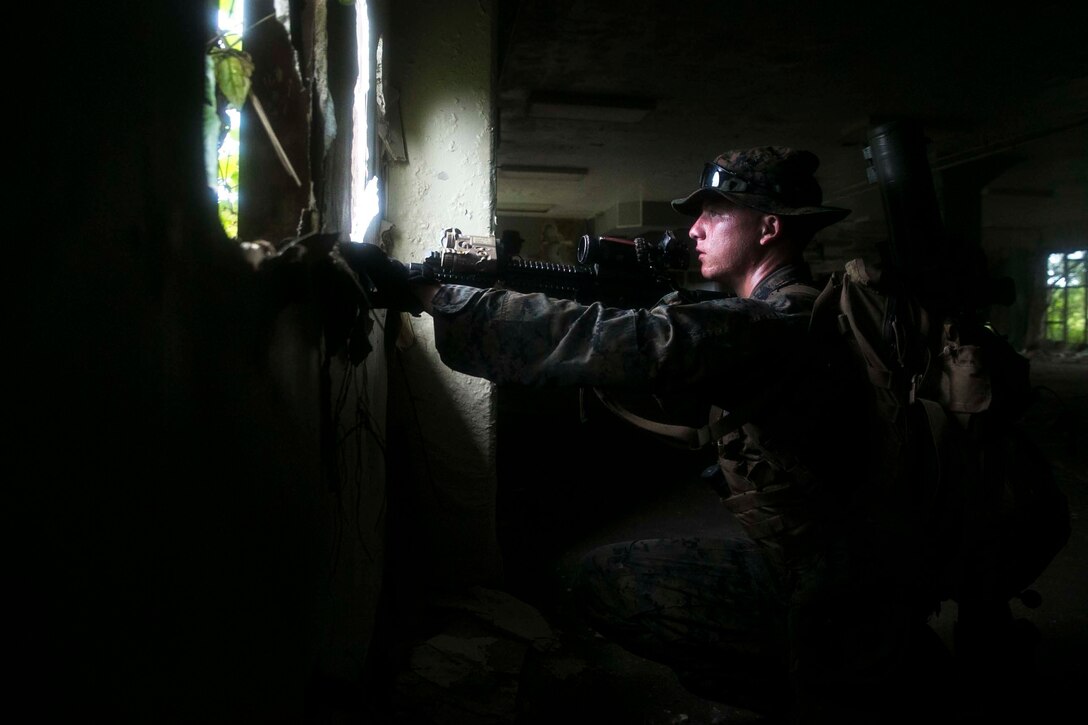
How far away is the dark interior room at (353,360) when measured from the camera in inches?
21.3

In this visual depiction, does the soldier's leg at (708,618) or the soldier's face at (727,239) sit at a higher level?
the soldier's face at (727,239)

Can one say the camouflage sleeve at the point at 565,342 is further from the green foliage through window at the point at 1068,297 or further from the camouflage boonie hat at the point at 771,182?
the green foliage through window at the point at 1068,297

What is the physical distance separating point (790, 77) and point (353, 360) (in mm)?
4866

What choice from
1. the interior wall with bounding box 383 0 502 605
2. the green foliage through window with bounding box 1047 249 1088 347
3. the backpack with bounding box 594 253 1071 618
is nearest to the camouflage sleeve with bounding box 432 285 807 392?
the backpack with bounding box 594 253 1071 618

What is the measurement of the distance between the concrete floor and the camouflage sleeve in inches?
42.1

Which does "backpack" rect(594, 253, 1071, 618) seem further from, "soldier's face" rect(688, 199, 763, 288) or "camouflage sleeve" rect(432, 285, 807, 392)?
"soldier's face" rect(688, 199, 763, 288)

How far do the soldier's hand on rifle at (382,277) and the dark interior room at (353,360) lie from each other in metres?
0.10

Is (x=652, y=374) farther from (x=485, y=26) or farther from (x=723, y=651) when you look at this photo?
(x=485, y=26)

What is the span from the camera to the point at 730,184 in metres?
2.11

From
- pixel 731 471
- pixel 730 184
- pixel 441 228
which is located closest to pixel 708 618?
pixel 731 471

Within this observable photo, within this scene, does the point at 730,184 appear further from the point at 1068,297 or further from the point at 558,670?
the point at 1068,297

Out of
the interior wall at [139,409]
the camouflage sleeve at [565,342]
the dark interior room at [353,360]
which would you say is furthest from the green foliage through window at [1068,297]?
the interior wall at [139,409]

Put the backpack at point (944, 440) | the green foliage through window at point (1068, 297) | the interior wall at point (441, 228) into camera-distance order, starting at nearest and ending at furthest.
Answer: the backpack at point (944, 440), the interior wall at point (441, 228), the green foliage through window at point (1068, 297)

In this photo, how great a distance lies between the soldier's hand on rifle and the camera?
4.47ft
